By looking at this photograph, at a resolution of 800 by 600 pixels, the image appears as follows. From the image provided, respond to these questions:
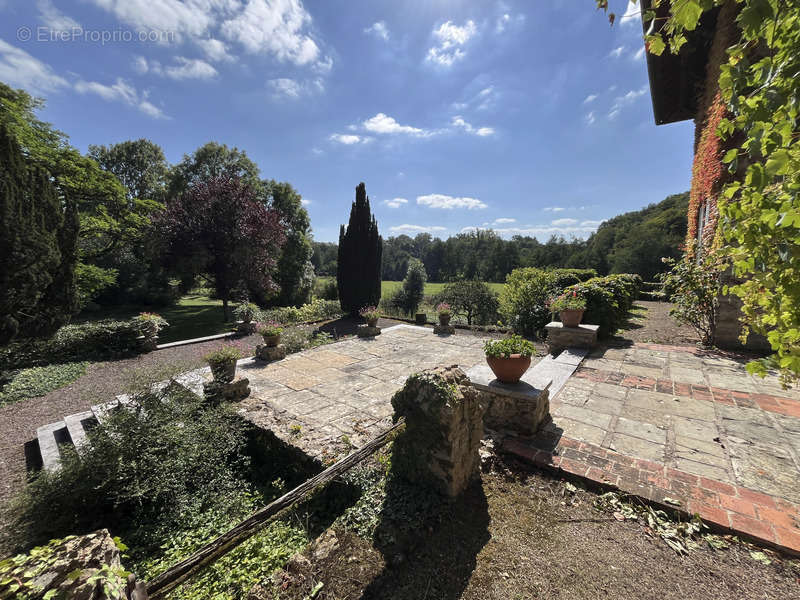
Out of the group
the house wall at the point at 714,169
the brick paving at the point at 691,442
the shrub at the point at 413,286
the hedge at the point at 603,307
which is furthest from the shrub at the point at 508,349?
the shrub at the point at 413,286

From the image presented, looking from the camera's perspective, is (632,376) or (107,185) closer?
(632,376)

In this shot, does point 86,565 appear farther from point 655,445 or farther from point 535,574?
point 655,445

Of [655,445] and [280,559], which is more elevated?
[655,445]

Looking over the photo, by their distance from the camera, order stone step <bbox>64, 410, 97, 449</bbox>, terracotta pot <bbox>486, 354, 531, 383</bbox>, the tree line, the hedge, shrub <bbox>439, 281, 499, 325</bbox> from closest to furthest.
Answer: terracotta pot <bbox>486, 354, 531, 383</bbox> → stone step <bbox>64, 410, 97, 449</bbox> → the hedge → shrub <bbox>439, 281, 499, 325</bbox> → the tree line

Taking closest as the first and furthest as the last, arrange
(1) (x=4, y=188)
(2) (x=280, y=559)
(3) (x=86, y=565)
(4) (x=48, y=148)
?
1. (3) (x=86, y=565)
2. (2) (x=280, y=559)
3. (1) (x=4, y=188)
4. (4) (x=48, y=148)

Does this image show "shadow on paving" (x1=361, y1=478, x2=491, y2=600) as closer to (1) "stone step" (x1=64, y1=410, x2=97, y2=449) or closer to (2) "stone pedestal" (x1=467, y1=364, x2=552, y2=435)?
(2) "stone pedestal" (x1=467, y1=364, x2=552, y2=435)

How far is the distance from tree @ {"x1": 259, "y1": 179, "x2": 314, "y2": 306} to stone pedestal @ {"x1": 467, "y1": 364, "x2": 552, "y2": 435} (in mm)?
15798

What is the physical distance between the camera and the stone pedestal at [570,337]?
613cm

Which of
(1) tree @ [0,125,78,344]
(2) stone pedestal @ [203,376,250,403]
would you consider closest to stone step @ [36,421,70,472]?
(2) stone pedestal @ [203,376,250,403]

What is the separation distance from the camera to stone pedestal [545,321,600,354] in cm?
613

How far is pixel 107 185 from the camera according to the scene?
1046 centimetres

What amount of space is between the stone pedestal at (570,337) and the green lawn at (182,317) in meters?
10.6

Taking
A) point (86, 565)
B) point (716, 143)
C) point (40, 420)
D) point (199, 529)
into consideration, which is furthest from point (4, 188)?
point (716, 143)

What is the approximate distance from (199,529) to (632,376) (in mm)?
5781
